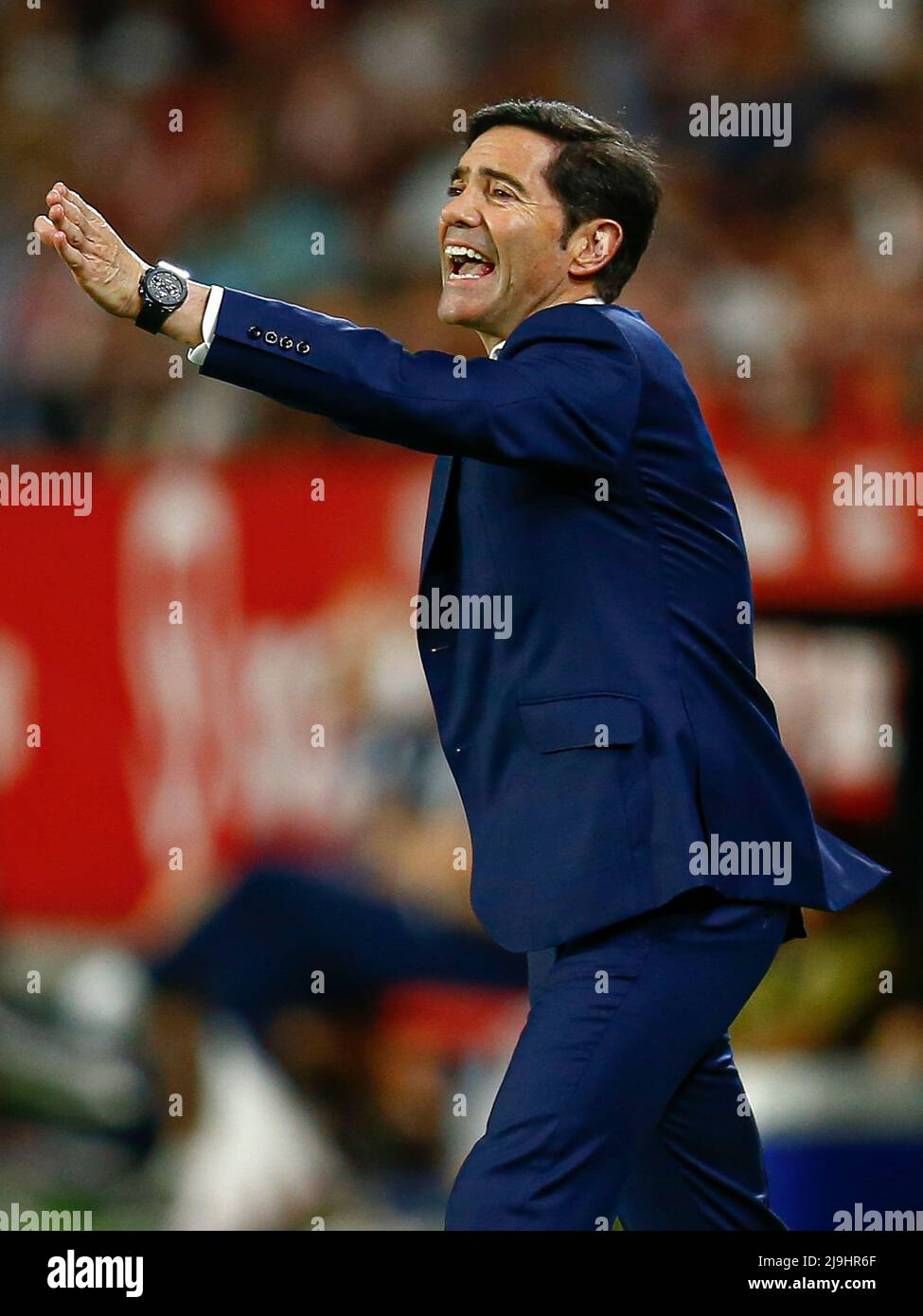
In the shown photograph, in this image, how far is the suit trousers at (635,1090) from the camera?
248 centimetres

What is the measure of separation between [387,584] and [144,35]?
2.71 meters

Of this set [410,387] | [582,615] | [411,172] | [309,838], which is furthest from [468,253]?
[411,172]

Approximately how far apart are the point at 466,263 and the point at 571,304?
288mm

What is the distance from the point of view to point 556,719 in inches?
103

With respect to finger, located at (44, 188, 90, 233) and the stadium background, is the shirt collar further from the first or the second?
the stadium background

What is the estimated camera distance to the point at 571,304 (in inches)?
106

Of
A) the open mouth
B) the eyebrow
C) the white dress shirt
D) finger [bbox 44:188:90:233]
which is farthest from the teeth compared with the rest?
finger [bbox 44:188:90:233]

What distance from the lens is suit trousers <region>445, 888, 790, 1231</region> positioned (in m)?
2.48

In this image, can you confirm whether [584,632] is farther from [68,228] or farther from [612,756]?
[68,228]

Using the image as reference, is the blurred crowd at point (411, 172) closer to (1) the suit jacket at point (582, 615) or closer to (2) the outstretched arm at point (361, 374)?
(1) the suit jacket at point (582, 615)

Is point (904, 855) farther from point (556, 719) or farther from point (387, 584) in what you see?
point (556, 719)

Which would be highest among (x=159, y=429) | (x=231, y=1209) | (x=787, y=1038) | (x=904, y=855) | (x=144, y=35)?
(x=144, y=35)

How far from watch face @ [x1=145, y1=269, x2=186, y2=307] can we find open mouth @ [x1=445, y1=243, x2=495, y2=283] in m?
0.54
